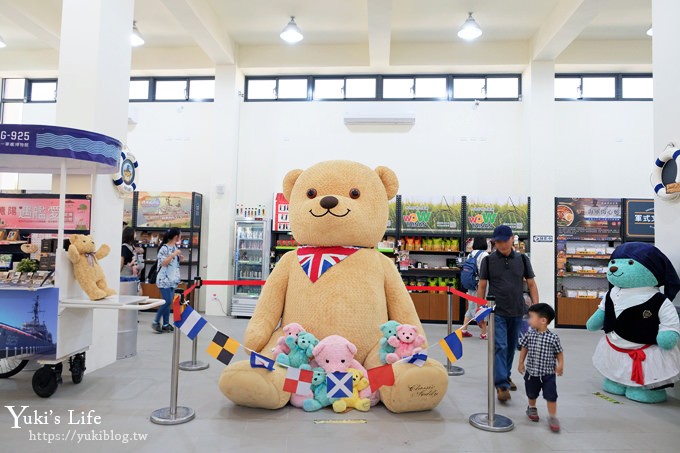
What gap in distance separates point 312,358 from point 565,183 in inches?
268

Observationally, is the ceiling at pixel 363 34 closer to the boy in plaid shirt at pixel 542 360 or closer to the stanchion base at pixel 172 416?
the boy in plaid shirt at pixel 542 360

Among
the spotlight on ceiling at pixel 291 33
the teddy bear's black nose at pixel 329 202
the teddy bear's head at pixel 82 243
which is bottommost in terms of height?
the teddy bear's head at pixel 82 243

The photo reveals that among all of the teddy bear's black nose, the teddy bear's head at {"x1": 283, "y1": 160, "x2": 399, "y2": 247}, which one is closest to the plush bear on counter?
the teddy bear's head at {"x1": 283, "y1": 160, "x2": 399, "y2": 247}

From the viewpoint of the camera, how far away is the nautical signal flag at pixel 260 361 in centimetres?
315

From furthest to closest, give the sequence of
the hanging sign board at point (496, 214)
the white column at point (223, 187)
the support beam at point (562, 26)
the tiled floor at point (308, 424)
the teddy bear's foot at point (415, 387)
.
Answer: the white column at point (223, 187) < the hanging sign board at point (496, 214) < the support beam at point (562, 26) < the teddy bear's foot at point (415, 387) < the tiled floor at point (308, 424)

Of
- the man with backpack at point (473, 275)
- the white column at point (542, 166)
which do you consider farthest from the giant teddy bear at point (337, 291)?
the white column at point (542, 166)

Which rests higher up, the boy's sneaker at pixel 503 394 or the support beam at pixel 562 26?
the support beam at pixel 562 26

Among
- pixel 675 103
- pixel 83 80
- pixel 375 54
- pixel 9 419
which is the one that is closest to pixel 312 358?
pixel 9 419

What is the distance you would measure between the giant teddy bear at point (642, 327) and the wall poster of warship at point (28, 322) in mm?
4874

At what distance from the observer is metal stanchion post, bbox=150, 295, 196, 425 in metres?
3.11

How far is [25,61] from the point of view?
8906mm

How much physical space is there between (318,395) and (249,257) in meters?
5.20

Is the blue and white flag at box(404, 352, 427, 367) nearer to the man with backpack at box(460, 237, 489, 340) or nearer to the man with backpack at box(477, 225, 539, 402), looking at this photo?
the man with backpack at box(477, 225, 539, 402)

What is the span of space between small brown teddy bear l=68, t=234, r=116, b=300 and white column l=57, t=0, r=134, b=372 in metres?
0.40
